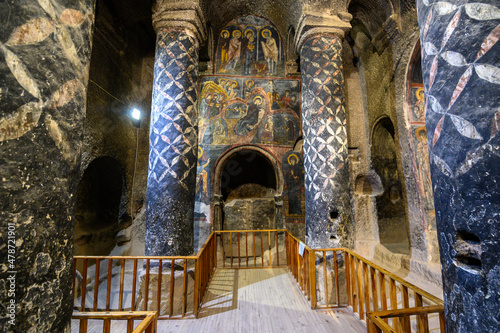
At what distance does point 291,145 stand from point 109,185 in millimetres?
4532

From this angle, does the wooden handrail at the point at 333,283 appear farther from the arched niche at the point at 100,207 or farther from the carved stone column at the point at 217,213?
the arched niche at the point at 100,207

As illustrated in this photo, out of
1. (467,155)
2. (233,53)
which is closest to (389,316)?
(467,155)

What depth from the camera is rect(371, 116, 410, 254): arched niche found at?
6367 millimetres

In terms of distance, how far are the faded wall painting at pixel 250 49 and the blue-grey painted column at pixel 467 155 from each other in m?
5.78

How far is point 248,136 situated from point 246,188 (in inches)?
77.5

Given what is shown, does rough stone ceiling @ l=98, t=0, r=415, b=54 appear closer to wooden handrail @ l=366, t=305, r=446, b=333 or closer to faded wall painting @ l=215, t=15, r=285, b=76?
faded wall painting @ l=215, t=15, r=285, b=76

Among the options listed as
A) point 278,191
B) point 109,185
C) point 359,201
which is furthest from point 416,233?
point 109,185

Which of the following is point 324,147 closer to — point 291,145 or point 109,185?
point 291,145

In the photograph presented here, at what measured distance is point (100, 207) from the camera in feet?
18.9

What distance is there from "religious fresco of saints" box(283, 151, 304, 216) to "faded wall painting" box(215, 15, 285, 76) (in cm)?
237

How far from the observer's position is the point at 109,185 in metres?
6.10

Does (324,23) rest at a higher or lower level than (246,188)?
higher

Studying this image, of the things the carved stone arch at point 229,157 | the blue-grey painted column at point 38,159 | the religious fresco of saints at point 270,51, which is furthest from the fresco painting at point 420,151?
the blue-grey painted column at point 38,159

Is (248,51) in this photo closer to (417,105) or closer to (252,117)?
(252,117)
